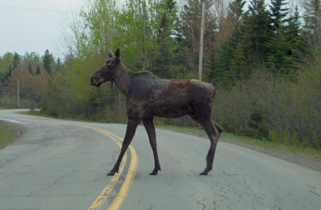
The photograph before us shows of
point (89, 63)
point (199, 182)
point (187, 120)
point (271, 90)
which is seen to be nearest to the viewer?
point (199, 182)

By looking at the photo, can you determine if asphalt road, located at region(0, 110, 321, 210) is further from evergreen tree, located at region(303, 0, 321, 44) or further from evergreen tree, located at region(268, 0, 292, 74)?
evergreen tree, located at region(303, 0, 321, 44)

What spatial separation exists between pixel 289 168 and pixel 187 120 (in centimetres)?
2002

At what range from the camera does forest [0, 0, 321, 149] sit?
18.4 metres

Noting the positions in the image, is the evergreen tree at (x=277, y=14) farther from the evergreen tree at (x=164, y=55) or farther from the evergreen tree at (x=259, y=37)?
the evergreen tree at (x=164, y=55)

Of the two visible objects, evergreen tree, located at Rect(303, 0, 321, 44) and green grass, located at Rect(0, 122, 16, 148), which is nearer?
green grass, located at Rect(0, 122, 16, 148)

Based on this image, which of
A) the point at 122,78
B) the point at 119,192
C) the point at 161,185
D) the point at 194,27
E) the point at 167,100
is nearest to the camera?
the point at 119,192

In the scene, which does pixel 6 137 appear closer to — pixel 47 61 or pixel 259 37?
pixel 259 37

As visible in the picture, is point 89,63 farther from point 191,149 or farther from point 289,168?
point 289,168

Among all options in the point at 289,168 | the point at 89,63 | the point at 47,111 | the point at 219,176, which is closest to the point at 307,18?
the point at 89,63

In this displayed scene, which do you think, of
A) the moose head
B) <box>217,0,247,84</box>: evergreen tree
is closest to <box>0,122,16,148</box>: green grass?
the moose head

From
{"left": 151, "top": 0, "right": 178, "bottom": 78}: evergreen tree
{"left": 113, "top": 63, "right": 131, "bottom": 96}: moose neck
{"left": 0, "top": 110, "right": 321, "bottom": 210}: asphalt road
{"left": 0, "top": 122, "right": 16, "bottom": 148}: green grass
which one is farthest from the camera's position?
{"left": 151, "top": 0, "right": 178, "bottom": 78}: evergreen tree

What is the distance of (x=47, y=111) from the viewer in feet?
194

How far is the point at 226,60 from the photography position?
3856cm

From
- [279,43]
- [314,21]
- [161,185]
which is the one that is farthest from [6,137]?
[314,21]
